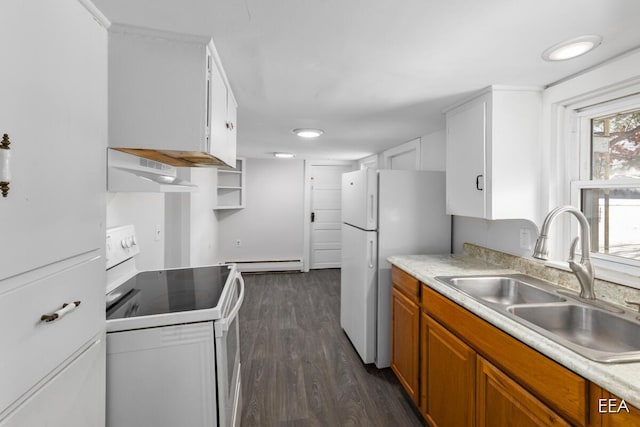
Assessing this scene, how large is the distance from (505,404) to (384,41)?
5.22 ft

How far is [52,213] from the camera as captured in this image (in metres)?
0.80

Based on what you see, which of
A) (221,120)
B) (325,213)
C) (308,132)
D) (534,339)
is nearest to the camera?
(534,339)

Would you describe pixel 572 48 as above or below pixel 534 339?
above

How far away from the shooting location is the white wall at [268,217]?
5.45 metres

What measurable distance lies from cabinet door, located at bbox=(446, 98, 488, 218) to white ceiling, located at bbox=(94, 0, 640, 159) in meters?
0.14

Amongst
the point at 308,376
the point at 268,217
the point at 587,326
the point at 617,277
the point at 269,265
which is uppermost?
the point at 268,217

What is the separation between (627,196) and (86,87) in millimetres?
2399

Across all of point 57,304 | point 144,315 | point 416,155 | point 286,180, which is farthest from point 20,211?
point 286,180

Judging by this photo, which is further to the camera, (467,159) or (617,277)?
(467,159)

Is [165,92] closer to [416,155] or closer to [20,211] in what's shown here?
[20,211]

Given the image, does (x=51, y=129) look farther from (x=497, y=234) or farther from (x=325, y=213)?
(x=325, y=213)

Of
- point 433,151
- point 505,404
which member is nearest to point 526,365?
point 505,404

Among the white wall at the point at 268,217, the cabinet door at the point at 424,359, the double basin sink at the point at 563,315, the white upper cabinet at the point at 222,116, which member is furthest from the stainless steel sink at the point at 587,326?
the white wall at the point at 268,217

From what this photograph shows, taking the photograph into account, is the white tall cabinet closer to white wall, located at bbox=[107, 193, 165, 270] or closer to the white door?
white wall, located at bbox=[107, 193, 165, 270]
